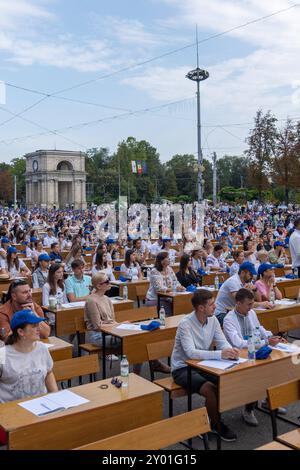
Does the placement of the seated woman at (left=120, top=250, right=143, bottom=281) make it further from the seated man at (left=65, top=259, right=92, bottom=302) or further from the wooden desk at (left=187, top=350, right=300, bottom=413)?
the wooden desk at (left=187, top=350, right=300, bottom=413)

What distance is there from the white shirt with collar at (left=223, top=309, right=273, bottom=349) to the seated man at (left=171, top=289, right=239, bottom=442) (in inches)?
7.3

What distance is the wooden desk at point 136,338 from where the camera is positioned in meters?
6.18

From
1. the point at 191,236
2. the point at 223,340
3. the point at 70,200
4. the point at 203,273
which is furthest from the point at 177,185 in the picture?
the point at 223,340

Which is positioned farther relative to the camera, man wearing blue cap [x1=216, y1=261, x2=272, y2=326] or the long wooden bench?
man wearing blue cap [x1=216, y1=261, x2=272, y2=326]

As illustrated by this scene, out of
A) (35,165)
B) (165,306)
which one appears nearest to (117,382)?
(165,306)

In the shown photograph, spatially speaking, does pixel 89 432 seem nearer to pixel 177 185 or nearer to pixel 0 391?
pixel 0 391

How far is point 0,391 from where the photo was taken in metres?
4.35

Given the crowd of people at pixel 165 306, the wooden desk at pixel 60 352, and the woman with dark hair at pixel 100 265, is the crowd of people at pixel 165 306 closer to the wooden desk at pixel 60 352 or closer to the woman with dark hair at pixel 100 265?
the woman with dark hair at pixel 100 265

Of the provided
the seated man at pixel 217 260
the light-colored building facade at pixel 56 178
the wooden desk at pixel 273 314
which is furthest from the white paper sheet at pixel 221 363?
the light-colored building facade at pixel 56 178

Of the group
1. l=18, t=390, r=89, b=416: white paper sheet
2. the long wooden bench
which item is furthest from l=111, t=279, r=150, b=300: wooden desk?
the long wooden bench

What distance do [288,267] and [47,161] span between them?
7368 cm

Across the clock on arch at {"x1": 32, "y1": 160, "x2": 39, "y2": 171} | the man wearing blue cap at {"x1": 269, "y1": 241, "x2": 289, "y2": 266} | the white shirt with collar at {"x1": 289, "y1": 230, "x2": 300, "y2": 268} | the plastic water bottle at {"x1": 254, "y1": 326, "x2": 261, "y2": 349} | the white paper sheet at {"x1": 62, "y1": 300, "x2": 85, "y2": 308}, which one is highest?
the clock on arch at {"x1": 32, "y1": 160, "x2": 39, "y2": 171}

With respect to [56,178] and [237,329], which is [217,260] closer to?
[237,329]

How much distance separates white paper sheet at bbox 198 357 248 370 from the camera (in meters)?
5.03
